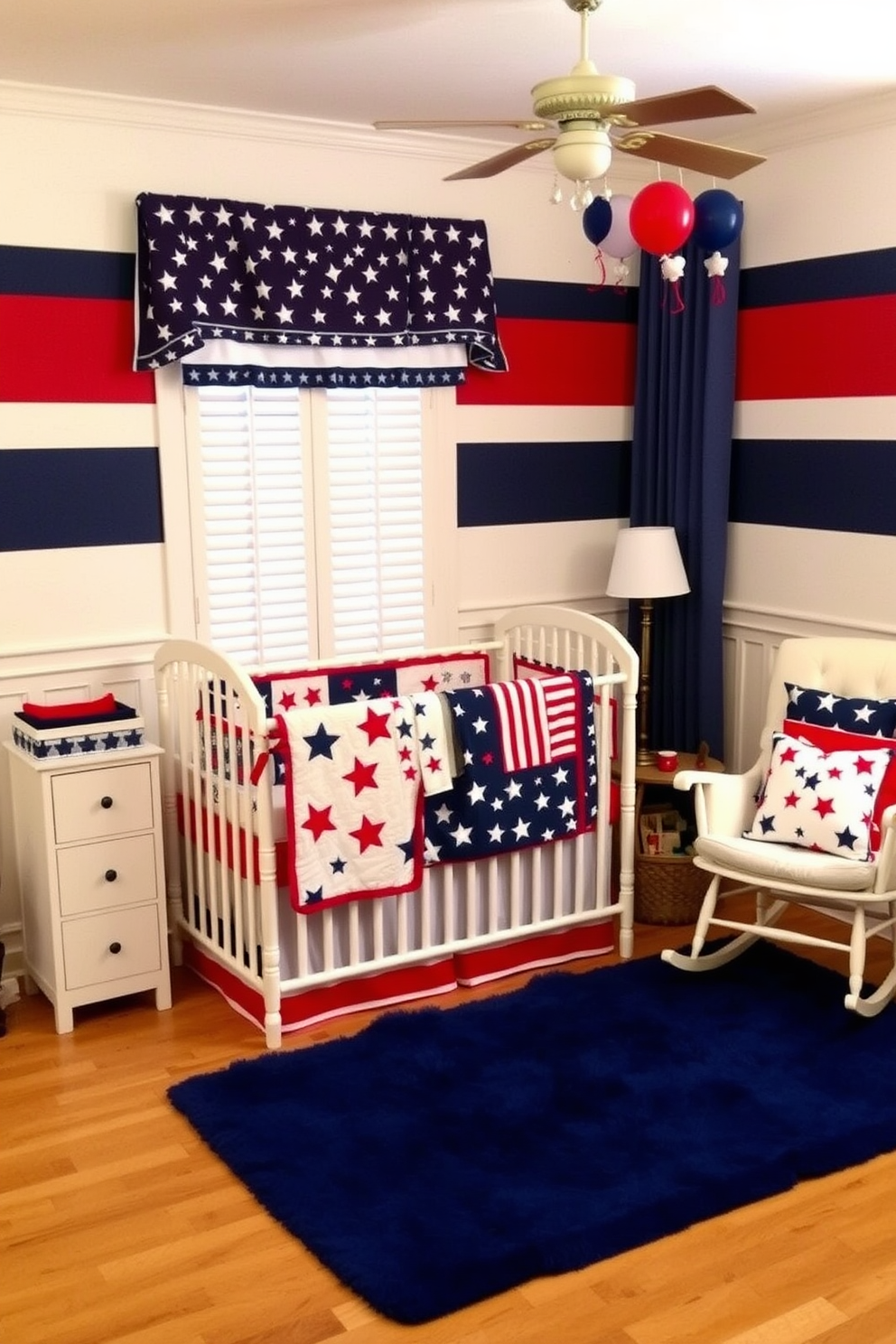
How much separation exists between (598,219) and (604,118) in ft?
3.49

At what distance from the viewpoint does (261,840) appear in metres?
3.24

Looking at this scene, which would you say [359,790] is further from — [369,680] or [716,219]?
[716,219]

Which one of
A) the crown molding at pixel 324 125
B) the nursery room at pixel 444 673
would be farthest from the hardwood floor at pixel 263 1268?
the crown molding at pixel 324 125

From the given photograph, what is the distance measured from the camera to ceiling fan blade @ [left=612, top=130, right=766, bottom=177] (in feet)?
8.10

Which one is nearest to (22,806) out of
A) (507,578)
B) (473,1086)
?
(473,1086)

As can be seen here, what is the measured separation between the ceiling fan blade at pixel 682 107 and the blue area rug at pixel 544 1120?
6.43ft

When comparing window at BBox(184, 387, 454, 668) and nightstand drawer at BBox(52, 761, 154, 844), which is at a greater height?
window at BBox(184, 387, 454, 668)

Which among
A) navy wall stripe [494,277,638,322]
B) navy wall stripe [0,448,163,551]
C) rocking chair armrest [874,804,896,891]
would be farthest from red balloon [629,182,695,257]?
navy wall stripe [0,448,163,551]

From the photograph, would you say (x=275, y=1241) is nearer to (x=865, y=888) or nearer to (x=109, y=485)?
(x=865, y=888)

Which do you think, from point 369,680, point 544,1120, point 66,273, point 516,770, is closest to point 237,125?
point 66,273

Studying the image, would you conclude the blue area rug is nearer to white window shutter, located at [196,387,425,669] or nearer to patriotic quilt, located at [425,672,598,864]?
patriotic quilt, located at [425,672,598,864]

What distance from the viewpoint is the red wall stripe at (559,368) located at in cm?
435

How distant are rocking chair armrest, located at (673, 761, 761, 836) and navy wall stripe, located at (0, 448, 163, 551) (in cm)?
161

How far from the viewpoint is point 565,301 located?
4.46 metres
